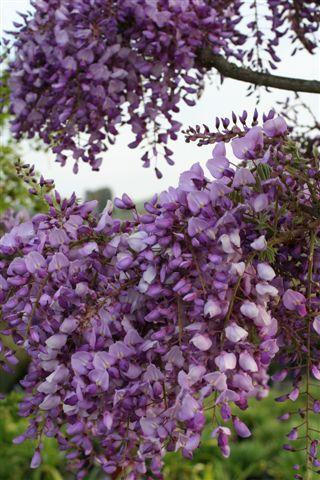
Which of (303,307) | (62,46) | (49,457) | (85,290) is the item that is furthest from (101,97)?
(49,457)

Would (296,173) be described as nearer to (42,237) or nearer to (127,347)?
(127,347)

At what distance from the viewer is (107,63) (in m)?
3.54

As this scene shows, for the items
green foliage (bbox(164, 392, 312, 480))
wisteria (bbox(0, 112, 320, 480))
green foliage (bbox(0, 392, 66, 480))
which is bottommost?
green foliage (bbox(164, 392, 312, 480))

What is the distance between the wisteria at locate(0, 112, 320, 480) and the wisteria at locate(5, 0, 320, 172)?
1.39m

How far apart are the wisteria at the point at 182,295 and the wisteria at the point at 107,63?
139 centimetres

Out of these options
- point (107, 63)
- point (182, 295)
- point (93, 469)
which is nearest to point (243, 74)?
point (107, 63)

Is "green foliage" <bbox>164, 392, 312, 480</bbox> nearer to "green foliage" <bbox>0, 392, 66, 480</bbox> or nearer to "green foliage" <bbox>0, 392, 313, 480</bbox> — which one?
"green foliage" <bbox>0, 392, 313, 480</bbox>

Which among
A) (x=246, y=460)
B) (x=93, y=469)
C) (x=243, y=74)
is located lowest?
(x=246, y=460)

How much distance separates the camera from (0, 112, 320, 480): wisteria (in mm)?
1938

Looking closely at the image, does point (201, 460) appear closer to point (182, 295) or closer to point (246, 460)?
point (246, 460)

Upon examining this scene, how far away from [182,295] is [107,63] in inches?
74.2

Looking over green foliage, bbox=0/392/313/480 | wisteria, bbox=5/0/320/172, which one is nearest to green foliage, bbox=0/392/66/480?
green foliage, bbox=0/392/313/480

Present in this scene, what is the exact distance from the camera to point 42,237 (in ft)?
7.47

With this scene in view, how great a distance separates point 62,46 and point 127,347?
196 cm
